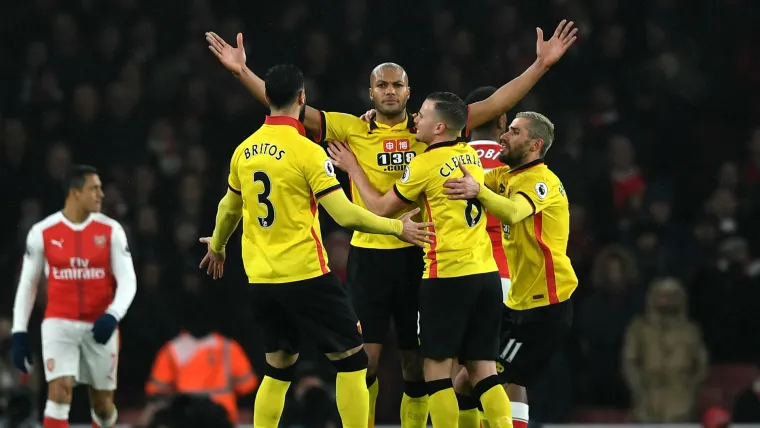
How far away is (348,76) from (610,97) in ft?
9.64

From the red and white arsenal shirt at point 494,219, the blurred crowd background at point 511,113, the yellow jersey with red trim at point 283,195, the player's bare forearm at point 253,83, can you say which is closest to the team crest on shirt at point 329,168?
the yellow jersey with red trim at point 283,195

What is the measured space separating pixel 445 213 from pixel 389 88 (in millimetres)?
918

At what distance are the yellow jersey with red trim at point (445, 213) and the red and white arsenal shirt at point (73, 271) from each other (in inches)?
127

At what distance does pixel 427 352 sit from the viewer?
713 centimetres

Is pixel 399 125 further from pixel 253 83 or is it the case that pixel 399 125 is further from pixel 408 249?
pixel 253 83

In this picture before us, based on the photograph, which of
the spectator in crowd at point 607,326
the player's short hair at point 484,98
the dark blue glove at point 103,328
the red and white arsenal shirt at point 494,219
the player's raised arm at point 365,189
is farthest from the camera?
the spectator in crowd at point 607,326

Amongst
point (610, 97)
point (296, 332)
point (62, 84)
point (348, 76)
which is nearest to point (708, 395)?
point (610, 97)

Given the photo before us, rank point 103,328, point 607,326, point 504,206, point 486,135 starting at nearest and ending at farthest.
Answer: point 504,206, point 486,135, point 103,328, point 607,326

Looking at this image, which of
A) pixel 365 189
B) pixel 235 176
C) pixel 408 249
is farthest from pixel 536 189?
pixel 235 176

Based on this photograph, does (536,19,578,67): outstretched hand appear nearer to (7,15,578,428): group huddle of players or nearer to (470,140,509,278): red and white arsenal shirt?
(7,15,578,428): group huddle of players

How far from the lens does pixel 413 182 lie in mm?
7113

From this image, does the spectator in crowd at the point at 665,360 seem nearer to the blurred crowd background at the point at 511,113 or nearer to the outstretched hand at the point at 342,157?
the blurred crowd background at the point at 511,113

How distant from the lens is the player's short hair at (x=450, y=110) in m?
7.20

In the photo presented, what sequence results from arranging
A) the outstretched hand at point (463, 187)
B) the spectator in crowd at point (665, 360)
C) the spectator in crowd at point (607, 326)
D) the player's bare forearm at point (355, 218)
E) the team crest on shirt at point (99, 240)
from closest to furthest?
the player's bare forearm at point (355, 218) < the outstretched hand at point (463, 187) < the team crest on shirt at point (99, 240) < the spectator in crowd at point (665, 360) < the spectator in crowd at point (607, 326)
